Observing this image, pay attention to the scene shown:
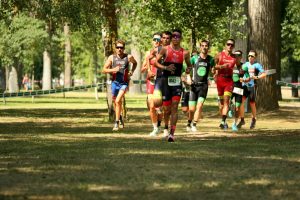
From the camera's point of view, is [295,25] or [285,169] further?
[295,25]

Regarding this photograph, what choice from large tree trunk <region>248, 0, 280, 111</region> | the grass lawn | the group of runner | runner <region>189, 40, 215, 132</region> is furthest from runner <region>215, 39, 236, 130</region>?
large tree trunk <region>248, 0, 280, 111</region>

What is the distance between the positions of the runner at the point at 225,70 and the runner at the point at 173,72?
9.66 ft

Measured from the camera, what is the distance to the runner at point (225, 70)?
17984 millimetres

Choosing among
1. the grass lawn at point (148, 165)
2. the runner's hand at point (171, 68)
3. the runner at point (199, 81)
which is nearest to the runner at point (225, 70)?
the runner at point (199, 81)

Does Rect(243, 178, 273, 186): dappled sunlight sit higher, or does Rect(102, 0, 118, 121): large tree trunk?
Rect(102, 0, 118, 121): large tree trunk

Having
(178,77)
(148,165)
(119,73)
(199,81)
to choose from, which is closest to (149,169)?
(148,165)

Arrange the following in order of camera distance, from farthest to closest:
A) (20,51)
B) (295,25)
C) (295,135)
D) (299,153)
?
(20,51) → (295,25) → (295,135) → (299,153)

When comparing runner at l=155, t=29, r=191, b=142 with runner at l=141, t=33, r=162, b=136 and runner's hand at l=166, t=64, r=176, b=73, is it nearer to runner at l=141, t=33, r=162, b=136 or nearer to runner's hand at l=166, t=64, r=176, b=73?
runner's hand at l=166, t=64, r=176, b=73

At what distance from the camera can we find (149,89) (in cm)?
1780

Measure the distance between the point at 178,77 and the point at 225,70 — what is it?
336 centimetres

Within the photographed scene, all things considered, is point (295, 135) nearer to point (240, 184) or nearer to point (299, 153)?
point (299, 153)

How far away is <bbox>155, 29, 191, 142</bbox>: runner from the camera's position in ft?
48.6

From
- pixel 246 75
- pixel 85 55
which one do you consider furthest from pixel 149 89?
pixel 85 55

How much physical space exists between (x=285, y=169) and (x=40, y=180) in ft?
10.8
